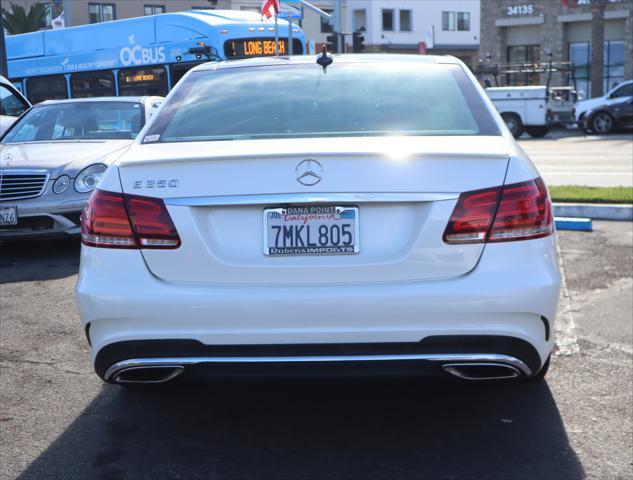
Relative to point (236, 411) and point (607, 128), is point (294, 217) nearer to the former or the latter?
point (236, 411)

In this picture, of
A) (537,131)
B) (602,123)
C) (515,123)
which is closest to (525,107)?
(515,123)

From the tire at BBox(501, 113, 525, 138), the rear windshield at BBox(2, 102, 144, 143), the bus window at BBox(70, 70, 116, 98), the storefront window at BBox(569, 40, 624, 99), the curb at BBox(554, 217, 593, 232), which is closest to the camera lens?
the curb at BBox(554, 217, 593, 232)

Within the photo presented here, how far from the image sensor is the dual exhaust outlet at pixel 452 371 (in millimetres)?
3295

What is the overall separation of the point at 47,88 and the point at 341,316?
68.7ft

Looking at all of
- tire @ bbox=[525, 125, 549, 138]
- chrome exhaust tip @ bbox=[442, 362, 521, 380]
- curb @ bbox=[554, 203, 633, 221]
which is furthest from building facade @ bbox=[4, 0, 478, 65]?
chrome exhaust tip @ bbox=[442, 362, 521, 380]

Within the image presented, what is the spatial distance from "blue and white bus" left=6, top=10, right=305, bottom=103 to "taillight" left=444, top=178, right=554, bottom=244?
52.8 feet

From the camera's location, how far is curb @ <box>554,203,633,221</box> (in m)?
9.34

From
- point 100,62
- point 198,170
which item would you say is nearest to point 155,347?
point 198,170

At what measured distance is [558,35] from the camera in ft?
154

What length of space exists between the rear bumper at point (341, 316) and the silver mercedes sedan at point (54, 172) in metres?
4.55

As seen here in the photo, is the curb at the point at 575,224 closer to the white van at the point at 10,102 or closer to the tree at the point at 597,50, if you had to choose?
the white van at the point at 10,102

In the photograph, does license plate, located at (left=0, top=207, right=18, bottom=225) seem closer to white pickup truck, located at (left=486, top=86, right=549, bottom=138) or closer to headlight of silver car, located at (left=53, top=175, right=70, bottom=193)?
headlight of silver car, located at (left=53, top=175, right=70, bottom=193)

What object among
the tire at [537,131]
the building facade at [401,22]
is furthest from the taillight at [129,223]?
the building facade at [401,22]

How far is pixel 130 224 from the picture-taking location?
3369 mm
